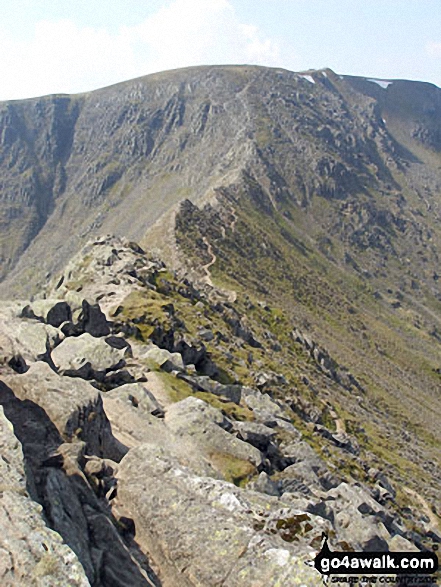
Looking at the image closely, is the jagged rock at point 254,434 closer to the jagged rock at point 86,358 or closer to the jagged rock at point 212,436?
the jagged rock at point 212,436

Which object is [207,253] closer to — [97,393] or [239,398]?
[239,398]

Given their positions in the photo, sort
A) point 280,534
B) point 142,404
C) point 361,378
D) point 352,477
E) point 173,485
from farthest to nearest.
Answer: point 361,378, point 352,477, point 142,404, point 173,485, point 280,534

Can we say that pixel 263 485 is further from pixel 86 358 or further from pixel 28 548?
pixel 28 548

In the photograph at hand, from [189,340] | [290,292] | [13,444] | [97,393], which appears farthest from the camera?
[290,292]

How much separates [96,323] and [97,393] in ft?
87.5

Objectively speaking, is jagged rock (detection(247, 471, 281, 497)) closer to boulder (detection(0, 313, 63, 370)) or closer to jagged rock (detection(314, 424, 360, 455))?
boulder (detection(0, 313, 63, 370))

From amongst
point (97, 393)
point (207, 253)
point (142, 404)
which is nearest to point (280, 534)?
point (97, 393)

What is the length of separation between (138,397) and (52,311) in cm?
1788

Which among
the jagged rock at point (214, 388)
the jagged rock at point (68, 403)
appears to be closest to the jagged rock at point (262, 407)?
the jagged rock at point (214, 388)

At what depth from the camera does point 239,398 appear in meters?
55.1

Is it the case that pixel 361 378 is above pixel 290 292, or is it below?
below

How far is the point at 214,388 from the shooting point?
53.6 m

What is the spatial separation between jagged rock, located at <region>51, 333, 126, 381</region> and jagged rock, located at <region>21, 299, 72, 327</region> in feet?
25.8

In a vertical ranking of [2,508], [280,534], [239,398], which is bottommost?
[239,398]
